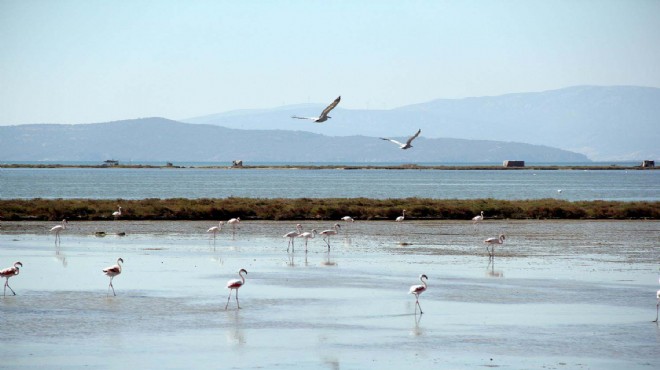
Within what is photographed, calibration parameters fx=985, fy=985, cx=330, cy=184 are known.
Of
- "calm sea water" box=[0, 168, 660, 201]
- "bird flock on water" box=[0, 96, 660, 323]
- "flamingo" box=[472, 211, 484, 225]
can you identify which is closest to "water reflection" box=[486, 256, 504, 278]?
"bird flock on water" box=[0, 96, 660, 323]

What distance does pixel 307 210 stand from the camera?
47.5 meters

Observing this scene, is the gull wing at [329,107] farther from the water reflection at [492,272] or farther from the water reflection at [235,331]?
the water reflection at [235,331]

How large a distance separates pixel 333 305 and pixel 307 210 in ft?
90.6

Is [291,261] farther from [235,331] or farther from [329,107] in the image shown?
[235,331]

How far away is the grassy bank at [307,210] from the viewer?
152ft

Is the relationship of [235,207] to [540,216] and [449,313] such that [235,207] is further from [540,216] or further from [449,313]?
[449,313]

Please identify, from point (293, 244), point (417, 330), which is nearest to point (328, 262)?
point (293, 244)

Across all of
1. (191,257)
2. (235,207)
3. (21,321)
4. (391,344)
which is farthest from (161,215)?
(391,344)

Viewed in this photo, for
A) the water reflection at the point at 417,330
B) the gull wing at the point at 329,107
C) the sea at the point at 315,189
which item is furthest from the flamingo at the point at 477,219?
the sea at the point at 315,189

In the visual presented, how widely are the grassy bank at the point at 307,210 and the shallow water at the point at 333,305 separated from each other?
11.3m

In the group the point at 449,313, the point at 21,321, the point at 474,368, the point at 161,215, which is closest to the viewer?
the point at 474,368

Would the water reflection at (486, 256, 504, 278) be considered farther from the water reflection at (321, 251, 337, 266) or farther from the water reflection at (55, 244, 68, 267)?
the water reflection at (55, 244, 68, 267)

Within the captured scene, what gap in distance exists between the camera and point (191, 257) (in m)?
29.1

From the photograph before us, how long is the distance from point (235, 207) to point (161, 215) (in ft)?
11.6
